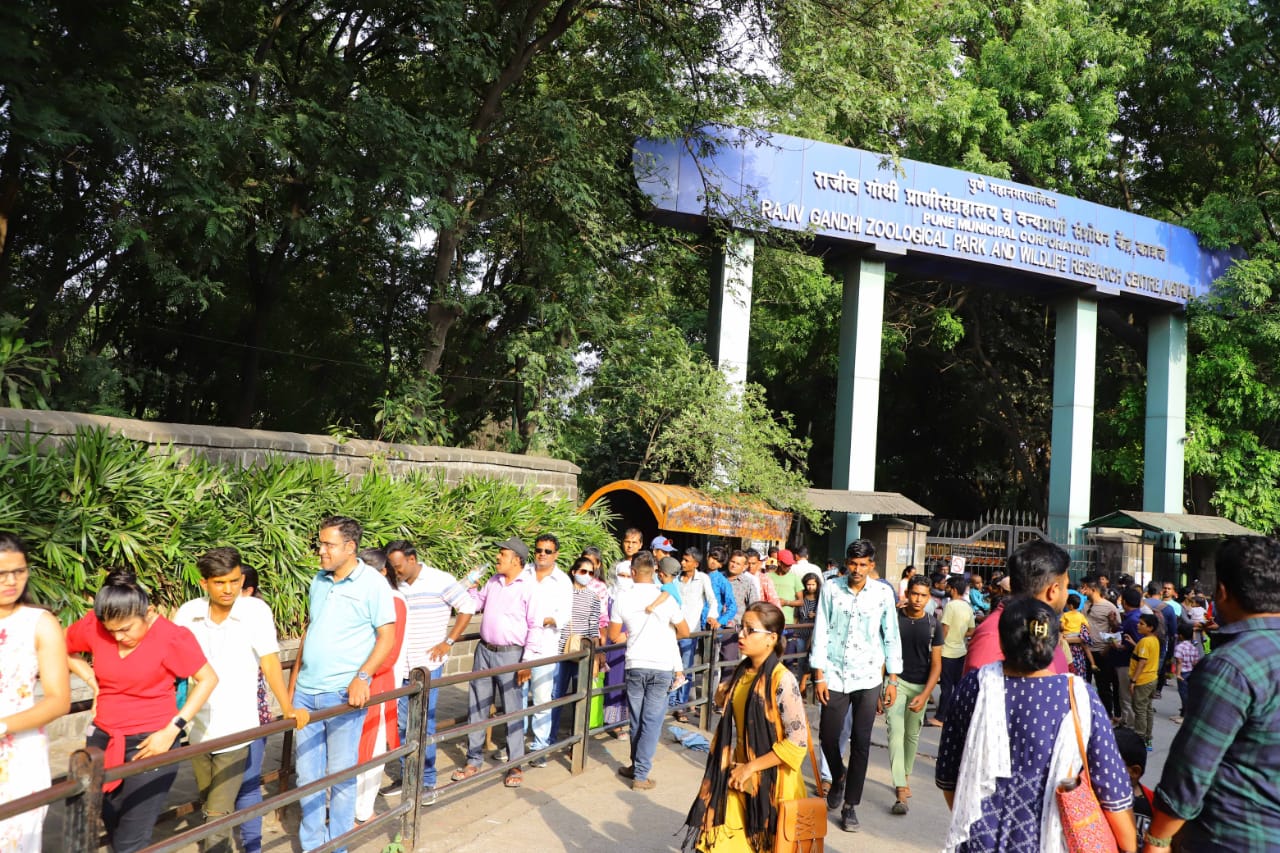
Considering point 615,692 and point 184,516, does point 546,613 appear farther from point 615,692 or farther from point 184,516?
point 184,516

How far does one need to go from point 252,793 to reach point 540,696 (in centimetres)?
326

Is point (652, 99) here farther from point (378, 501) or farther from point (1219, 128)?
point (1219, 128)

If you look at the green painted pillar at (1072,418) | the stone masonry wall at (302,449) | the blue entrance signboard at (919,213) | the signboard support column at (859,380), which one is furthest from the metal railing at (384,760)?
the green painted pillar at (1072,418)

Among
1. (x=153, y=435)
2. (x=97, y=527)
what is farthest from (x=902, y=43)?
(x=97, y=527)

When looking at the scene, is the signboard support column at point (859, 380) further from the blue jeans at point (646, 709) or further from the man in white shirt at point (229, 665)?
the man in white shirt at point (229, 665)

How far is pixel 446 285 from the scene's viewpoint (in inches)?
655

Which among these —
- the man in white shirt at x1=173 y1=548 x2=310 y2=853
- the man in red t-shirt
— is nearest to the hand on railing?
the man in white shirt at x1=173 y1=548 x2=310 y2=853

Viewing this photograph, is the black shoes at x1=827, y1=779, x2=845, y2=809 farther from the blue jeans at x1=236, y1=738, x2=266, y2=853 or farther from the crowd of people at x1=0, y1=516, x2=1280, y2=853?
the blue jeans at x1=236, y1=738, x2=266, y2=853

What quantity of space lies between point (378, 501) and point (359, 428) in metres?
10.4

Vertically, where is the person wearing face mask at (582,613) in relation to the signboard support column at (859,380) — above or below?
below

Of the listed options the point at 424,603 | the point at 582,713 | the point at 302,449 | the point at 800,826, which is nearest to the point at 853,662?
the point at 582,713

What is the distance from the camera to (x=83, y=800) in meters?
3.65

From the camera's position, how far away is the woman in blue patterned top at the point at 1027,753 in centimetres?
385

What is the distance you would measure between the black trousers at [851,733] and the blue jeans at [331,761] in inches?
128
